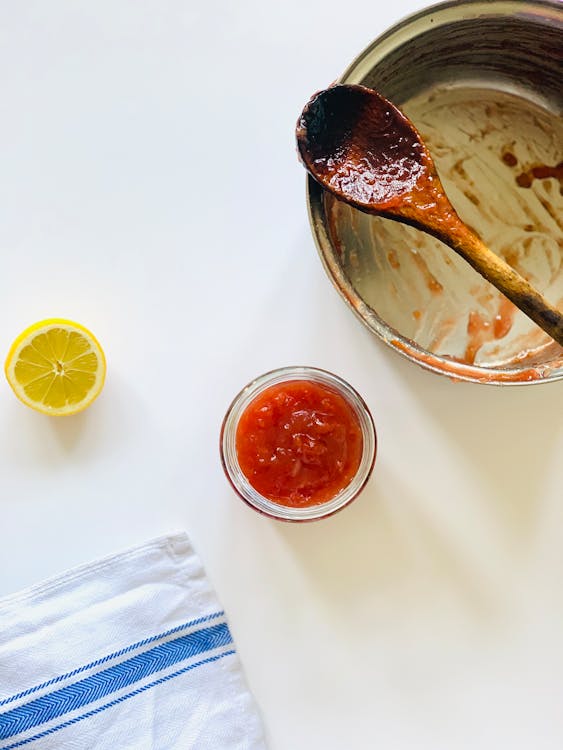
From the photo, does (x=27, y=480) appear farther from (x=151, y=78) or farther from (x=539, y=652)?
(x=539, y=652)

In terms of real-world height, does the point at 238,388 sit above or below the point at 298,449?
above

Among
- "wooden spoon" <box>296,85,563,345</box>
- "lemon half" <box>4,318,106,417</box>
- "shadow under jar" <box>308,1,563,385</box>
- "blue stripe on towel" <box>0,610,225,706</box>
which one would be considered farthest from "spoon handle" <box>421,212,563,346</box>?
"blue stripe on towel" <box>0,610,225,706</box>

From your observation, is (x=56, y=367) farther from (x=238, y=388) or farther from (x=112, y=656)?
(x=112, y=656)

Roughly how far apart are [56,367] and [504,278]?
0.65m

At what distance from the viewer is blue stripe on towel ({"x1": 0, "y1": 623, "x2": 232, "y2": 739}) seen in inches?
42.6

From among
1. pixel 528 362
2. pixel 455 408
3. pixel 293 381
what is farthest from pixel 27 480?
pixel 528 362

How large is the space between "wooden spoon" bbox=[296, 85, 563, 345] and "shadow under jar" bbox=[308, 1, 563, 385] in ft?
0.37

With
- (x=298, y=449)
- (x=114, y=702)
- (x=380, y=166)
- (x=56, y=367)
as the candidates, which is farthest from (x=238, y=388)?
(x=114, y=702)

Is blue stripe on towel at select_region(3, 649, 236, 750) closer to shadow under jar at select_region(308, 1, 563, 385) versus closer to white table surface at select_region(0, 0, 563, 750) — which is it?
white table surface at select_region(0, 0, 563, 750)

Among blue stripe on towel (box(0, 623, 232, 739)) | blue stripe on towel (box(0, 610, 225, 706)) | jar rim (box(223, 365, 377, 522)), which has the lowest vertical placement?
blue stripe on towel (box(0, 623, 232, 739))

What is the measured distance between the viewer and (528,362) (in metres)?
1.13

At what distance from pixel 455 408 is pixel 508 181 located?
0.37 meters

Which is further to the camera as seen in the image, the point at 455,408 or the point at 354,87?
the point at 455,408

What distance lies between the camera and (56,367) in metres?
1.10
